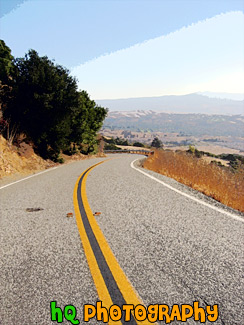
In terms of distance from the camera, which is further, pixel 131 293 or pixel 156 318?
pixel 131 293

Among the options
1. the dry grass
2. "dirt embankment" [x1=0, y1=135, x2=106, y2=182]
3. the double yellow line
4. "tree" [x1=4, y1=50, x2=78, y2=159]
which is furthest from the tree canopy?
the double yellow line

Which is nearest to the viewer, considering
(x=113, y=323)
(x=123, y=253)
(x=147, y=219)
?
(x=113, y=323)

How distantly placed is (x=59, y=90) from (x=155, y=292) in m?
18.5

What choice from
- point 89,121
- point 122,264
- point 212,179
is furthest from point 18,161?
point 89,121

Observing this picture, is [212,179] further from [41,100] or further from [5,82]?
[5,82]

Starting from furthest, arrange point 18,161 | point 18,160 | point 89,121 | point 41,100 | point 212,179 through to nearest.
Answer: point 89,121
point 41,100
point 18,160
point 18,161
point 212,179

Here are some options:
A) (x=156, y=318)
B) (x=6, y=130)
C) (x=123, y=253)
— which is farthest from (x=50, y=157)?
(x=156, y=318)

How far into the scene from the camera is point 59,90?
1945cm

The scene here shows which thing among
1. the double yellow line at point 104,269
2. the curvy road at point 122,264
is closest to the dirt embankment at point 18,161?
the curvy road at point 122,264

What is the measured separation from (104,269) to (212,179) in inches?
254

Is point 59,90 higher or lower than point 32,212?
higher

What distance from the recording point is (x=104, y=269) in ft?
10.8

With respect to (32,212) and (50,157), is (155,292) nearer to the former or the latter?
(32,212)

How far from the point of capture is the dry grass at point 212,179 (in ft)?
24.0
